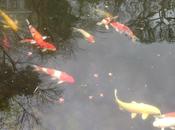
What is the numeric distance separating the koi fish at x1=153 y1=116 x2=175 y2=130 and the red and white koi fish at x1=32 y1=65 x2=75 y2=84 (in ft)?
5.02

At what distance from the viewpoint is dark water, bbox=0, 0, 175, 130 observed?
6125mm

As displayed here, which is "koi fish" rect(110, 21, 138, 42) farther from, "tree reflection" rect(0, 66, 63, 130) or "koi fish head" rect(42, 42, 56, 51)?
"tree reflection" rect(0, 66, 63, 130)

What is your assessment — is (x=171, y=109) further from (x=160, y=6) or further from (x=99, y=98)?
(x=160, y=6)

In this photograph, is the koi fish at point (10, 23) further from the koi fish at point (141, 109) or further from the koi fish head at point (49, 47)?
the koi fish at point (141, 109)

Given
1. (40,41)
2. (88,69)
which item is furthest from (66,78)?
(40,41)

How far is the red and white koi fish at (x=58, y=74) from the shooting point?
21.8 ft

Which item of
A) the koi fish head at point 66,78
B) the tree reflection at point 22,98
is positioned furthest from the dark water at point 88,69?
the koi fish head at point 66,78

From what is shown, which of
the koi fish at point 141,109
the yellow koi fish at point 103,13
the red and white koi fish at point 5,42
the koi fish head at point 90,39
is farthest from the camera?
the yellow koi fish at point 103,13

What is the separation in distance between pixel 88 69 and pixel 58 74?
0.58 metres

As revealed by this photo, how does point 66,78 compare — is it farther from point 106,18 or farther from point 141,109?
point 106,18

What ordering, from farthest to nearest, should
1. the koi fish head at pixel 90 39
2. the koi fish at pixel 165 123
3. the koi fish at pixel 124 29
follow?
the koi fish at pixel 124 29
the koi fish head at pixel 90 39
the koi fish at pixel 165 123

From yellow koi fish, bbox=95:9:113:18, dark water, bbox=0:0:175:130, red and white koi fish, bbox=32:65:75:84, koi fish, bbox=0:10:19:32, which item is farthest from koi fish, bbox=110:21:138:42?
koi fish, bbox=0:10:19:32

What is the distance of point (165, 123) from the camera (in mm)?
5832

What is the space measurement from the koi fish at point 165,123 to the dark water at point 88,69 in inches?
5.2
